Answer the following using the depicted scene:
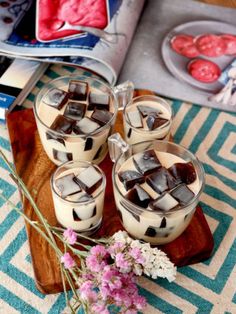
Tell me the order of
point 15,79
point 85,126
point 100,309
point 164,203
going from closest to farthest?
point 100,309 → point 164,203 → point 85,126 → point 15,79

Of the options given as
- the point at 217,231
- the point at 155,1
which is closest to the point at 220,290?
the point at 217,231

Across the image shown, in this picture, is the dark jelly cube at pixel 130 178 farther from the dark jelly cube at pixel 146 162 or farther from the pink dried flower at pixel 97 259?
the pink dried flower at pixel 97 259

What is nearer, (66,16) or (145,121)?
(145,121)

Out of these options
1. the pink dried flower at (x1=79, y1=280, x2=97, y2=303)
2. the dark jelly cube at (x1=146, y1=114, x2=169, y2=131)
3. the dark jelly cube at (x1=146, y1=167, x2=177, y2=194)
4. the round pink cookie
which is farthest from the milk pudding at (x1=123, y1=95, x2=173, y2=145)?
the pink dried flower at (x1=79, y1=280, x2=97, y2=303)

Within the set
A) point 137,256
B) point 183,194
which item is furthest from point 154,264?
point 183,194

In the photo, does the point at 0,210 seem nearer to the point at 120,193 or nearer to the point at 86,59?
the point at 120,193

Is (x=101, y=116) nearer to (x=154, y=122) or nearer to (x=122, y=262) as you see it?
(x=154, y=122)

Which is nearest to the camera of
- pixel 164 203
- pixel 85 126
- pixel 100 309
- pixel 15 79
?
pixel 100 309
